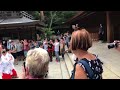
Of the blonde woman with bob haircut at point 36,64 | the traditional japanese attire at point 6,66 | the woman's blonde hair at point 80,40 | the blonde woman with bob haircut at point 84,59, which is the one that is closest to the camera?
the blonde woman with bob haircut at point 36,64

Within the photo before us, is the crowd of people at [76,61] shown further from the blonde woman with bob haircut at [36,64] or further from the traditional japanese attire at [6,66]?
the traditional japanese attire at [6,66]

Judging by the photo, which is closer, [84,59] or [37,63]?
[37,63]

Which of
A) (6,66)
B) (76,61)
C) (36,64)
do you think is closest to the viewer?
(36,64)

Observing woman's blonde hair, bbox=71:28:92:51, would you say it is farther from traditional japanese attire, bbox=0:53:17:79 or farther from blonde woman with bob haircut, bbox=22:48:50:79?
traditional japanese attire, bbox=0:53:17:79

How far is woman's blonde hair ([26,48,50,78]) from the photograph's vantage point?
104 inches

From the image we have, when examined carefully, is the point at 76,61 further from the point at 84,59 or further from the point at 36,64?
the point at 36,64

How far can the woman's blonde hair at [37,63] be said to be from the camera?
8.66ft

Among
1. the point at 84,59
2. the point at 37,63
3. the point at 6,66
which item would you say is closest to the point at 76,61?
the point at 84,59

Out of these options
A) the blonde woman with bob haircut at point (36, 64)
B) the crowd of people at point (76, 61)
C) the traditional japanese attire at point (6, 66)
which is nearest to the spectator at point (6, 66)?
the traditional japanese attire at point (6, 66)

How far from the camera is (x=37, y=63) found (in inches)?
104

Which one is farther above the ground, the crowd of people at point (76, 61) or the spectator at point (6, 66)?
the crowd of people at point (76, 61)
